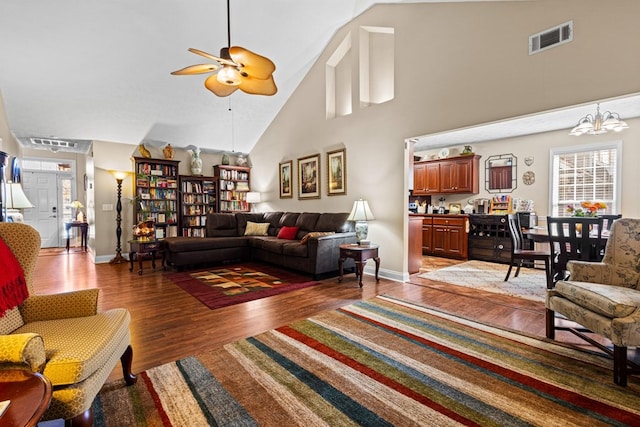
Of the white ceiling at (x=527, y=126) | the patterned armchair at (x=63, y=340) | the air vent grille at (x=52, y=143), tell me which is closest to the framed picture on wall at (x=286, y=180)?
the white ceiling at (x=527, y=126)

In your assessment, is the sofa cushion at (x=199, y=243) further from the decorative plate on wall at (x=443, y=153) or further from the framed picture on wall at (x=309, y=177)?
the decorative plate on wall at (x=443, y=153)

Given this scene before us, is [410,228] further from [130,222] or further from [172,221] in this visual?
[130,222]

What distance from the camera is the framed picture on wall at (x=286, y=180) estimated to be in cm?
665

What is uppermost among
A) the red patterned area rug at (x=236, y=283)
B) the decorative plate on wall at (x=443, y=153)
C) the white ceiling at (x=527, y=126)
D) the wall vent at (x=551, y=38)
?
the wall vent at (x=551, y=38)

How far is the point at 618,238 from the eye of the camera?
8.21 ft

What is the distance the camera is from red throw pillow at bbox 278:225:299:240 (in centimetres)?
568

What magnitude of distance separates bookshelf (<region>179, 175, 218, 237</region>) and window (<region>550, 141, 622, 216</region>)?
7112mm

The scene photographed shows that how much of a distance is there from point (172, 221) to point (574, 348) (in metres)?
6.95

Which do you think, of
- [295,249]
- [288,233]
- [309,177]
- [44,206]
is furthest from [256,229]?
[44,206]

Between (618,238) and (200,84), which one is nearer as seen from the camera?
(618,238)

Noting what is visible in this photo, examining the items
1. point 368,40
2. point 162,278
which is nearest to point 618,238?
point 368,40

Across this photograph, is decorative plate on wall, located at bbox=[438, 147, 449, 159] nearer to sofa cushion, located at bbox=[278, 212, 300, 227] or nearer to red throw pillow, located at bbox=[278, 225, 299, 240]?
sofa cushion, located at bbox=[278, 212, 300, 227]

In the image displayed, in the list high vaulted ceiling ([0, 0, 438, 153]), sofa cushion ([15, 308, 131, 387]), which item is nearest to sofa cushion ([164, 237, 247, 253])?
high vaulted ceiling ([0, 0, 438, 153])

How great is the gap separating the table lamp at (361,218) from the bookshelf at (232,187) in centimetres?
403
